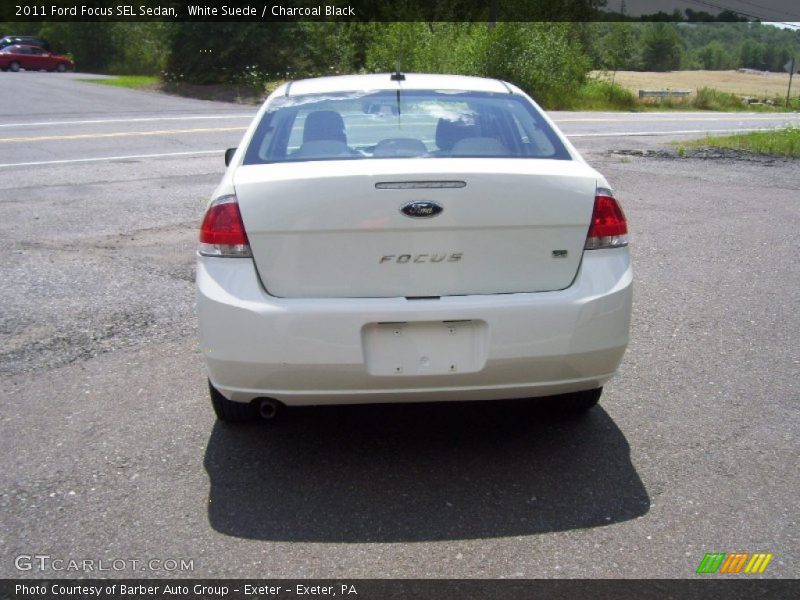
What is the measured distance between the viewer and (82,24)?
50.1m

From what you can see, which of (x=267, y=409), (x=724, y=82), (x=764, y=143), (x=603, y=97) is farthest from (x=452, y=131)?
(x=724, y=82)

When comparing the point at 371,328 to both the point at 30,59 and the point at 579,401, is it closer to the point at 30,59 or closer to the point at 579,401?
the point at 579,401

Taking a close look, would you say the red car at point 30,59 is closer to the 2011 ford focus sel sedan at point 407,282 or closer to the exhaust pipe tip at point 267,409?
the exhaust pipe tip at point 267,409

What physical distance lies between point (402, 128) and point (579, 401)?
1562 millimetres

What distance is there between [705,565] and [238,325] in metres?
1.91

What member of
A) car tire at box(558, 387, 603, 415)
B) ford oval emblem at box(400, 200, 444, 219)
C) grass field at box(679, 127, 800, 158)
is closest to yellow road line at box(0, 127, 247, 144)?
grass field at box(679, 127, 800, 158)

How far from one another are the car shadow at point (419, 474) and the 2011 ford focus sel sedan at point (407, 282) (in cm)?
38

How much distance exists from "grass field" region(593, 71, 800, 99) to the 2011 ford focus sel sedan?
50029mm

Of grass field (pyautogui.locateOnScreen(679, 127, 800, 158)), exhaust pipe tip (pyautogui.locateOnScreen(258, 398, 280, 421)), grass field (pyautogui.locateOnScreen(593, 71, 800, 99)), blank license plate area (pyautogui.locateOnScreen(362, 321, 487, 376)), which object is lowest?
grass field (pyautogui.locateOnScreen(593, 71, 800, 99))

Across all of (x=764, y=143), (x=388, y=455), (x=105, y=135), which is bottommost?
(x=105, y=135)

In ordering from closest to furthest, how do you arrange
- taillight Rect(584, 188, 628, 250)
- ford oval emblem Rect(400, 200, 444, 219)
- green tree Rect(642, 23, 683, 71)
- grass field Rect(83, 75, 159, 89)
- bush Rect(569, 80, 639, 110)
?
1. ford oval emblem Rect(400, 200, 444, 219)
2. taillight Rect(584, 188, 628, 250)
3. bush Rect(569, 80, 639, 110)
4. grass field Rect(83, 75, 159, 89)
5. green tree Rect(642, 23, 683, 71)

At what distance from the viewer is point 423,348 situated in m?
3.49

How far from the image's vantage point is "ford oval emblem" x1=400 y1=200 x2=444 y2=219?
137 inches
